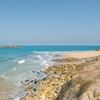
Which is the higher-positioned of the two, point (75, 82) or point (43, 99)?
point (75, 82)

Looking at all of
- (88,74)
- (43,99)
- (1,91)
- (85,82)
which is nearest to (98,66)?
(88,74)

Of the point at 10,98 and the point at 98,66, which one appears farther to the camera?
the point at 10,98

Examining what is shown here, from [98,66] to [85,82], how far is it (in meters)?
1.42

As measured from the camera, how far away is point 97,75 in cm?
667

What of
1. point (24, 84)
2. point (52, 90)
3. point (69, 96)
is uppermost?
point (69, 96)

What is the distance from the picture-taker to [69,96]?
6.77 m

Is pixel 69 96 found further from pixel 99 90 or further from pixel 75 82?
pixel 99 90

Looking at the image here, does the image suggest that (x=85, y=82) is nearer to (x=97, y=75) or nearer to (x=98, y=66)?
(x=97, y=75)

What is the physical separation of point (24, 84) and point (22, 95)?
13.9 feet

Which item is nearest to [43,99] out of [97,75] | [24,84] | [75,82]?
[75,82]

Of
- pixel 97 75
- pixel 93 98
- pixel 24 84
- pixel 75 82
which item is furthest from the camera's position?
pixel 24 84

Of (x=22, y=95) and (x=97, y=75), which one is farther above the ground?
(x=97, y=75)

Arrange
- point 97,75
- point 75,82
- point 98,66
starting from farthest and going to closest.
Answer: point 98,66, point 75,82, point 97,75

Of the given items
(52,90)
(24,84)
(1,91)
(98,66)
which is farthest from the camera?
(24,84)
